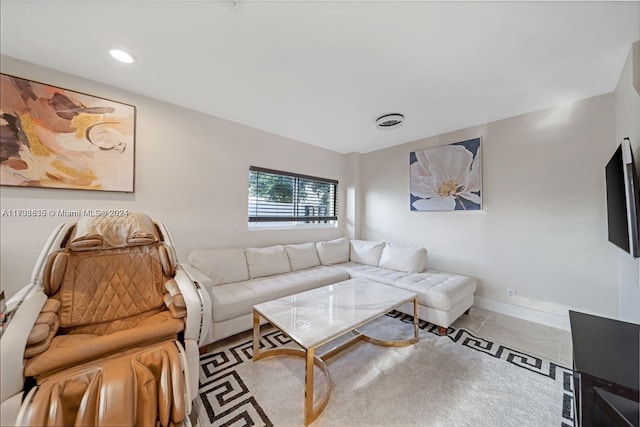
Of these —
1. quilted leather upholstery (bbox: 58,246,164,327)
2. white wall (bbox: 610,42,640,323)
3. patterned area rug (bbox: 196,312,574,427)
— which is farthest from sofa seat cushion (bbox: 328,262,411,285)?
quilted leather upholstery (bbox: 58,246,164,327)

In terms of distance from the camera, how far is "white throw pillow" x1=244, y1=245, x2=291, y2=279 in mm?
2578

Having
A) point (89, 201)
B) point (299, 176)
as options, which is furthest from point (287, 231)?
point (89, 201)

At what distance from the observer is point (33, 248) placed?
139 cm

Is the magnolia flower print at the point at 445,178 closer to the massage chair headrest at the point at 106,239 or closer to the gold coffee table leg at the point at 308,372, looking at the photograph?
the gold coffee table leg at the point at 308,372

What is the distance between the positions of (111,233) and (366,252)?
9.33 feet

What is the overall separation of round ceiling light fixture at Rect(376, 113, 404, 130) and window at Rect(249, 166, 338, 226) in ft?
4.30

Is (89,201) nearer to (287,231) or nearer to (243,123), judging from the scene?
(243,123)

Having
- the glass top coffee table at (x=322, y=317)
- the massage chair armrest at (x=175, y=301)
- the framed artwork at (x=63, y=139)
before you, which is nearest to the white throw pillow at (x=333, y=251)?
the glass top coffee table at (x=322, y=317)

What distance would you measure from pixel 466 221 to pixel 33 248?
397cm

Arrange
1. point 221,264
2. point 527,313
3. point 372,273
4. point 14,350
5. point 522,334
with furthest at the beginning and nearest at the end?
point 372,273 < point 527,313 < point 221,264 < point 522,334 < point 14,350

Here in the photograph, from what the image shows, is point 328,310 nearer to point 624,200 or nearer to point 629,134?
point 624,200

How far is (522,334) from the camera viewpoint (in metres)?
2.15

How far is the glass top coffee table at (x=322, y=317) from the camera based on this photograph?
1.29 m

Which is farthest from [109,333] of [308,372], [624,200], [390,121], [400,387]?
[624,200]
